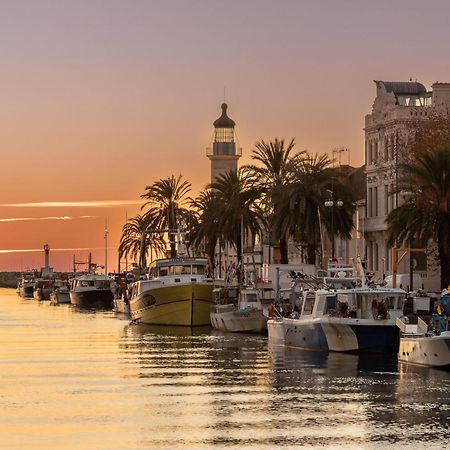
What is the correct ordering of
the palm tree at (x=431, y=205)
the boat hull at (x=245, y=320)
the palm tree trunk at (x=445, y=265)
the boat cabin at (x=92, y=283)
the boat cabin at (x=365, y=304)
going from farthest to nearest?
the boat cabin at (x=92, y=283), the boat hull at (x=245, y=320), the palm tree trunk at (x=445, y=265), the palm tree at (x=431, y=205), the boat cabin at (x=365, y=304)

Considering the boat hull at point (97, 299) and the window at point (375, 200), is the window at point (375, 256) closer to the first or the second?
the window at point (375, 200)

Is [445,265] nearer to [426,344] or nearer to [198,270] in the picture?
[198,270]

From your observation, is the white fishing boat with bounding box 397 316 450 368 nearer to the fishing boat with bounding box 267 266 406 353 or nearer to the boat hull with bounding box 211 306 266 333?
the fishing boat with bounding box 267 266 406 353

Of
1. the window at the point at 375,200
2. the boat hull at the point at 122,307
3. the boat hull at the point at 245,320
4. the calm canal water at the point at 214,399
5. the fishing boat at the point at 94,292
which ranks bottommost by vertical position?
the calm canal water at the point at 214,399

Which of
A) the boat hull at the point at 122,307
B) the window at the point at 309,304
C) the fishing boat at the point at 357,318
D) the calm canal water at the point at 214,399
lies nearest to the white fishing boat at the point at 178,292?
the calm canal water at the point at 214,399

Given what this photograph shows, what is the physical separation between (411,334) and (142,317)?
152 feet

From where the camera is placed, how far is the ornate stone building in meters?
108

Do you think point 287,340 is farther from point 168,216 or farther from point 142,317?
point 168,216

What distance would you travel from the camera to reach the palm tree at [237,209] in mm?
111750

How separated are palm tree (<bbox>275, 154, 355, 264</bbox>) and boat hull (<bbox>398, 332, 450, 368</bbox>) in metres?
40.2

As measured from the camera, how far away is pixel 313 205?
102 m

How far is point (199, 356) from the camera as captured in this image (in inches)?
2694

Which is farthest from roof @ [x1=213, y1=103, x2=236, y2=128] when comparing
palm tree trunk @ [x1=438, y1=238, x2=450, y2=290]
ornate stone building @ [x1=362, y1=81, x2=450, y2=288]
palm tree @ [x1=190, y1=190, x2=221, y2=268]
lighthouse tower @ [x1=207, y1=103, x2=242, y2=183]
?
palm tree trunk @ [x1=438, y1=238, x2=450, y2=290]

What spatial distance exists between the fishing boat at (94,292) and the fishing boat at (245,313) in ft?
241
